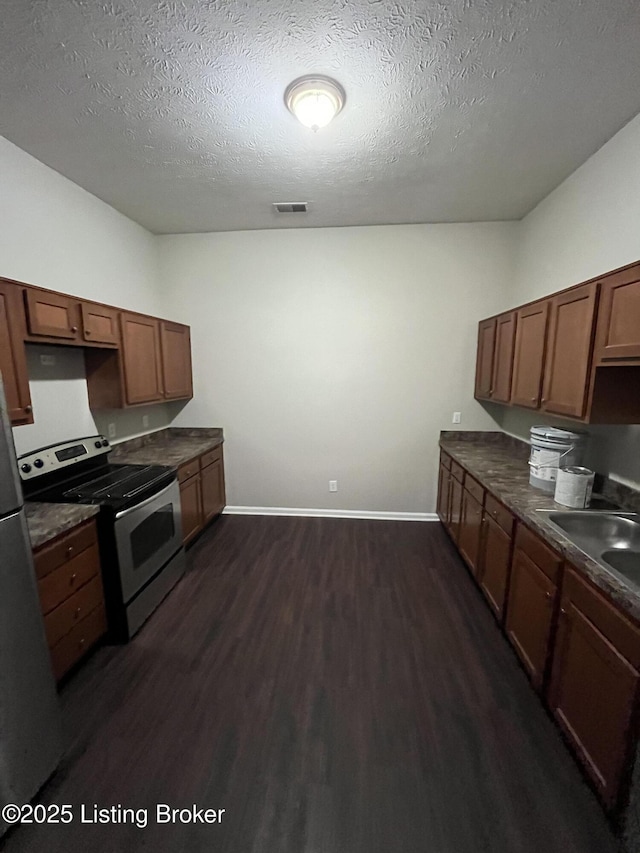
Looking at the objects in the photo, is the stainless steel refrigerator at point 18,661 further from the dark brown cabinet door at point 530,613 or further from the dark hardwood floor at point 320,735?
the dark brown cabinet door at point 530,613

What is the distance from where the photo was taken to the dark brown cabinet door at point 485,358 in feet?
9.95

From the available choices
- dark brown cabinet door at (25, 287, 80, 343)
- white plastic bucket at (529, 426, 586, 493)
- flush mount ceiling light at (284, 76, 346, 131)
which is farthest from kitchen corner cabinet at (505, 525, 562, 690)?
dark brown cabinet door at (25, 287, 80, 343)

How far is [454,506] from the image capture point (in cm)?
309

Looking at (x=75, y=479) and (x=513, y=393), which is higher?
(x=513, y=393)

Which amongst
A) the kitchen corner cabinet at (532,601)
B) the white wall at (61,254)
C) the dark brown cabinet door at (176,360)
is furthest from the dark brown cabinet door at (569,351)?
the white wall at (61,254)

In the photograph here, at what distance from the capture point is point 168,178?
2496 mm

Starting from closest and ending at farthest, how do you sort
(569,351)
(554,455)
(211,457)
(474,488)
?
(569,351), (554,455), (474,488), (211,457)

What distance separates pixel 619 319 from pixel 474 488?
143 cm

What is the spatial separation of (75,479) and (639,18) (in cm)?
379

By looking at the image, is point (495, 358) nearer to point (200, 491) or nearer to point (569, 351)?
point (569, 351)

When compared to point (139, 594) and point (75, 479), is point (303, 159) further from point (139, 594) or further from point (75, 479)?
point (139, 594)

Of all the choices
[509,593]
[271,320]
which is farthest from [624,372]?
[271,320]

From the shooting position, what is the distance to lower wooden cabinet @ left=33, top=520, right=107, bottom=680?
1627 millimetres

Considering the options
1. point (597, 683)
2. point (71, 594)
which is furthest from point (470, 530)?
point (71, 594)
